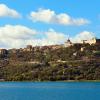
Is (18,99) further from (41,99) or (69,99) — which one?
(69,99)

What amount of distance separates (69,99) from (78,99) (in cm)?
220

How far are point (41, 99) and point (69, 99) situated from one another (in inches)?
269

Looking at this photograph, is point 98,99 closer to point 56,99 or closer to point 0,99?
point 56,99

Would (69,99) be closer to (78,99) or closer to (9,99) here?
(78,99)

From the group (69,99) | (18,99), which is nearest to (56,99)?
(69,99)

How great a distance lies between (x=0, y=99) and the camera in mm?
98625

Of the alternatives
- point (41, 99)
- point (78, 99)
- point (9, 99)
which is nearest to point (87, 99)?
point (78, 99)

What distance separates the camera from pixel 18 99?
101m

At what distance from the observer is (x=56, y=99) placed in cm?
9975

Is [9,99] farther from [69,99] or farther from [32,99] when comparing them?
[69,99]

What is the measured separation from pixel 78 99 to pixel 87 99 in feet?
7.07

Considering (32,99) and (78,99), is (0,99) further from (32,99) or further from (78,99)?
(78,99)

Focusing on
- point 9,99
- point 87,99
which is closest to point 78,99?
point 87,99

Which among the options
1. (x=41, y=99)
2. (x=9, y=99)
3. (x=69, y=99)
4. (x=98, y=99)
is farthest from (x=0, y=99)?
(x=98, y=99)
